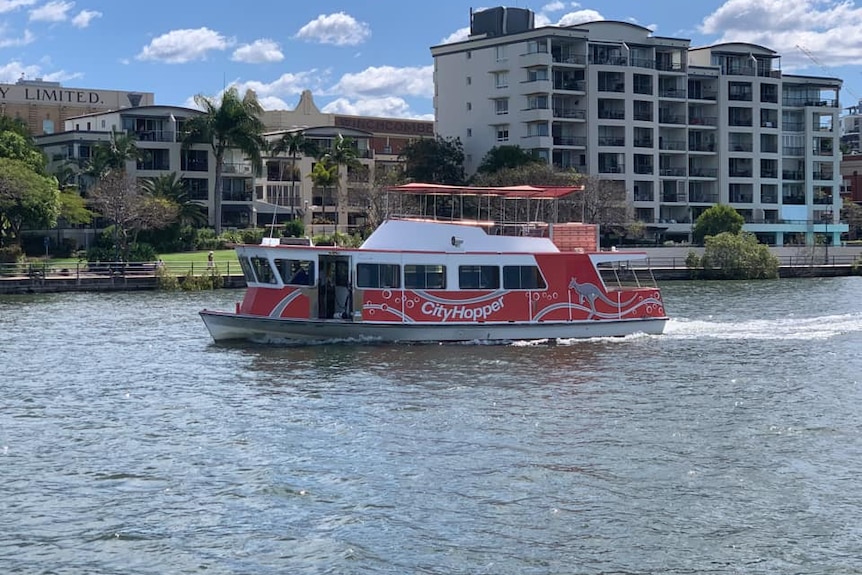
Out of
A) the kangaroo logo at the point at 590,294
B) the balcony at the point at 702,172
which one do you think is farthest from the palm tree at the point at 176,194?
the kangaroo logo at the point at 590,294

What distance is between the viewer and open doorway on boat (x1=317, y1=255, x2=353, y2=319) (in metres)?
38.0

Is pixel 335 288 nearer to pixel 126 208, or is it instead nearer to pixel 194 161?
pixel 126 208

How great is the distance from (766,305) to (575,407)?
3073 centimetres

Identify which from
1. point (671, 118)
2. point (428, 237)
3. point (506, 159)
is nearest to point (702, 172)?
point (671, 118)

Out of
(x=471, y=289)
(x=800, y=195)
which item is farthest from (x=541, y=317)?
(x=800, y=195)

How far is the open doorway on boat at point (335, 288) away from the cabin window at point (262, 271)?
5.27ft

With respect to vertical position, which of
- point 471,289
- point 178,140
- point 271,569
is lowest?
point 271,569

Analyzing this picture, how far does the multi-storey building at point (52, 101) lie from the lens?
117m

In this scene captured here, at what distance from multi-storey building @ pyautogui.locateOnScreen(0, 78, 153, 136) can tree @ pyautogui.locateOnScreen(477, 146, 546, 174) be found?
41292mm

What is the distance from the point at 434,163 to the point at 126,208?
106ft

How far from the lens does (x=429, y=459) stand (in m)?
21.6

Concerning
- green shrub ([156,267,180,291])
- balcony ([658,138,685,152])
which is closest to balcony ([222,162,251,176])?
green shrub ([156,267,180,291])

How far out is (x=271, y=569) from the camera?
51.8 ft

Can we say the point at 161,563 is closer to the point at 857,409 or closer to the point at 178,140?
the point at 857,409
